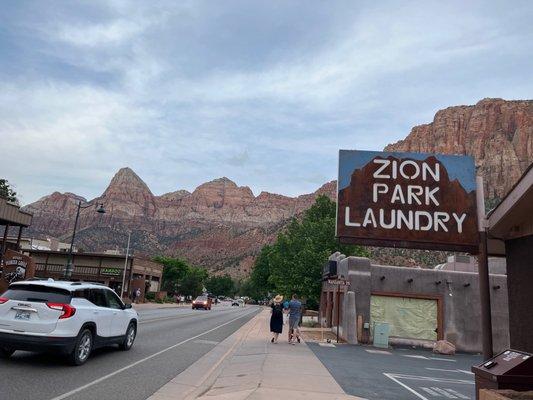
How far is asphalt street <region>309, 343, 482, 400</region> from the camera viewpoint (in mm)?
9281

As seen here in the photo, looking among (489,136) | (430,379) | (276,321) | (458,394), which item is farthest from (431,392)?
(489,136)

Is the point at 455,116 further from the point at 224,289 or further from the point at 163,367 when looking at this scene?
the point at 163,367

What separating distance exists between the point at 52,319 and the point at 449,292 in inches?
759

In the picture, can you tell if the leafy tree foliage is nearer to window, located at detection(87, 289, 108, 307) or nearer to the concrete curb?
the concrete curb

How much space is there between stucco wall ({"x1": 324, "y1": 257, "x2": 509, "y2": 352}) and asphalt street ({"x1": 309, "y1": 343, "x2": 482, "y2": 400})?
6.69m

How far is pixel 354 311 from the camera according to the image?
73.1 feet

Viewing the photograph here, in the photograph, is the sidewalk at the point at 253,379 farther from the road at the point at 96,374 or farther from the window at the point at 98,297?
the window at the point at 98,297

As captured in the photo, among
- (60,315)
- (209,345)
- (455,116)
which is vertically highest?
(455,116)

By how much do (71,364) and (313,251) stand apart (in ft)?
108

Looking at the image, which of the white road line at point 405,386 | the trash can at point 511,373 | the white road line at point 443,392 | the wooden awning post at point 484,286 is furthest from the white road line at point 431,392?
the trash can at point 511,373

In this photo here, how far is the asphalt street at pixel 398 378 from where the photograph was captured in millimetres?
9281

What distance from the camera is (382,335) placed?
21.4 m

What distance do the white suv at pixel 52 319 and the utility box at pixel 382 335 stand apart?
13898mm

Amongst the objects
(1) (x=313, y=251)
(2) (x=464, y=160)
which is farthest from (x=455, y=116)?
(2) (x=464, y=160)
